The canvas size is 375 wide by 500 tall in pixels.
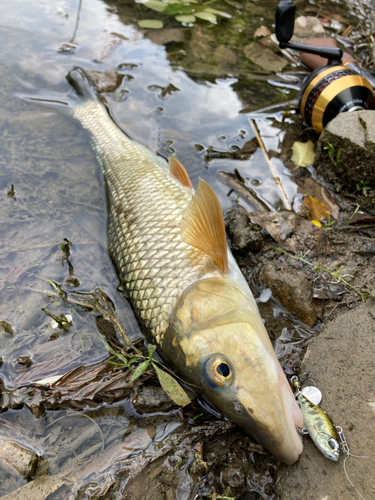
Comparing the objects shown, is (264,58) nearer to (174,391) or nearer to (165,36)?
(165,36)

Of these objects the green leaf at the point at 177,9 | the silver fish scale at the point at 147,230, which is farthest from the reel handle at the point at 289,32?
the green leaf at the point at 177,9

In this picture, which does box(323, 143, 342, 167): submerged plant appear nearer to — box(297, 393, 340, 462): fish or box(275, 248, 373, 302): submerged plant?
box(275, 248, 373, 302): submerged plant

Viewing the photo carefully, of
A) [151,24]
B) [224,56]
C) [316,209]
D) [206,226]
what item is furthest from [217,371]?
[151,24]

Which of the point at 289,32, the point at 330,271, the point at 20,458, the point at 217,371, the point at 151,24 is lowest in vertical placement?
the point at 20,458

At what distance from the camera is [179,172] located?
333 centimetres

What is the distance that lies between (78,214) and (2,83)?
95.4 inches

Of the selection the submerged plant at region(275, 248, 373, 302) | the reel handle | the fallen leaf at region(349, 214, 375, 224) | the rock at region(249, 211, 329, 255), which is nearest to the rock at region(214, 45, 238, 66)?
the reel handle

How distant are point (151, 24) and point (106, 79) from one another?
1704 millimetres

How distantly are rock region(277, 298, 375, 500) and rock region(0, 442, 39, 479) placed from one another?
1.34 metres

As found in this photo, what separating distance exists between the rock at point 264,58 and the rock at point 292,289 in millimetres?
3609

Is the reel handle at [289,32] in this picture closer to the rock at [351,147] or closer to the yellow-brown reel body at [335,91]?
the yellow-brown reel body at [335,91]

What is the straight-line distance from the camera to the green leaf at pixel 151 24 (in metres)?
5.55

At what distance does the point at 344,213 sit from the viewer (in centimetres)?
328

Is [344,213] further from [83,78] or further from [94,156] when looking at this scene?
[83,78]
